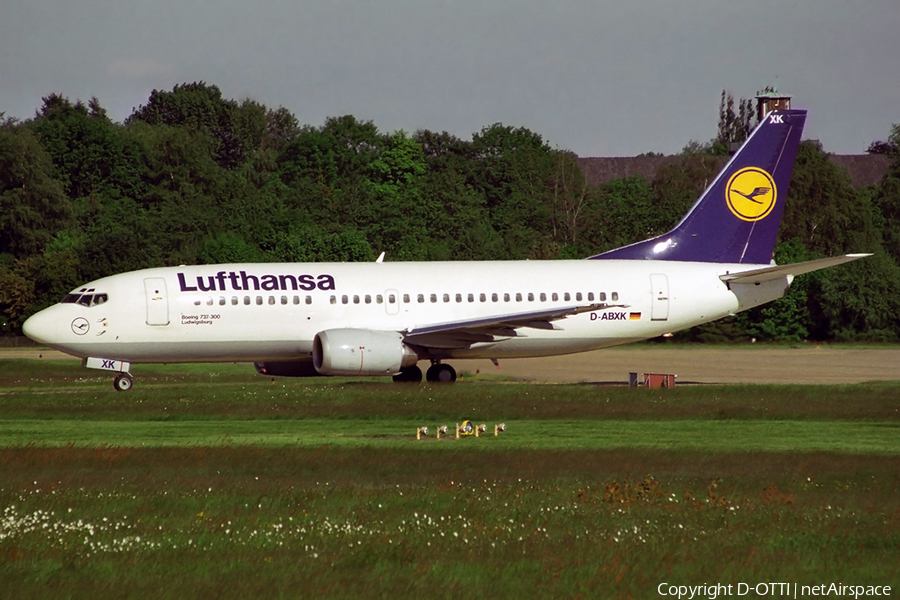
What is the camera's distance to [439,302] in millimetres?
33875

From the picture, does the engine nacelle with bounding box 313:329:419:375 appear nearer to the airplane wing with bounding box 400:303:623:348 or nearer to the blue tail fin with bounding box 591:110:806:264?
the airplane wing with bounding box 400:303:623:348

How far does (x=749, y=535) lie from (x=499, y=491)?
365cm

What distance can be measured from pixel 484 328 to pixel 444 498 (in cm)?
1747

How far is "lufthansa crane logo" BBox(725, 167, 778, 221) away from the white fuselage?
196 centimetres

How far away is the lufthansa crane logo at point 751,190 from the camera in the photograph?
3672cm

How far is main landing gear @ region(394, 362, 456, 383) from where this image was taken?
112 ft

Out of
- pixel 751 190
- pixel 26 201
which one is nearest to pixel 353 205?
pixel 26 201

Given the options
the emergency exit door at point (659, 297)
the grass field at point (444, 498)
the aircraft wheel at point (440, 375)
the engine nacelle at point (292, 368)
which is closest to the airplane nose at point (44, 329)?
the grass field at point (444, 498)

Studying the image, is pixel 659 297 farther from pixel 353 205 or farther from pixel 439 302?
pixel 353 205

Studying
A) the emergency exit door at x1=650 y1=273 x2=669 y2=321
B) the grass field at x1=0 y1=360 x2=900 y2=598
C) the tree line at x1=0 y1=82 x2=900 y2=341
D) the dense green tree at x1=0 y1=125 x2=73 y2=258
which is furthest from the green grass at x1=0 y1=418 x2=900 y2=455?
the dense green tree at x1=0 y1=125 x2=73 y2=258

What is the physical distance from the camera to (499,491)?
15453 mm

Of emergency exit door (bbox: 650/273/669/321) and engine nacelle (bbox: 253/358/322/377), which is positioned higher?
emergency exit door (bbox: 650/273/669/321)

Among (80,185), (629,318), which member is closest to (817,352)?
(629,318)

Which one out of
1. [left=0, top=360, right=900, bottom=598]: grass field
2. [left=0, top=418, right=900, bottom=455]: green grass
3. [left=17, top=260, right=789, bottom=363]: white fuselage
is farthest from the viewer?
[left=17, top=260, right=789, bottom=363]: white fuselage
